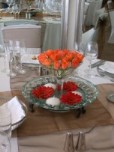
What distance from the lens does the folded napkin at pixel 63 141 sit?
85 cm

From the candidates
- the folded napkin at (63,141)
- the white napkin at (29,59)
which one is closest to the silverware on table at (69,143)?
the folded napkin at (63,141)

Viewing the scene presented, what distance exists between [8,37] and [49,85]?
3.73ft

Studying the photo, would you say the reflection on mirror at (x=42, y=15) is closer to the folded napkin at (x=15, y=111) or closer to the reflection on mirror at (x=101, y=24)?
the reflection on mirror at (x=101, y=24)

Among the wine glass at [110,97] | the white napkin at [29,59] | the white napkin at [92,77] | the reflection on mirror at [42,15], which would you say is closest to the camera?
the wine glass at [110,97]

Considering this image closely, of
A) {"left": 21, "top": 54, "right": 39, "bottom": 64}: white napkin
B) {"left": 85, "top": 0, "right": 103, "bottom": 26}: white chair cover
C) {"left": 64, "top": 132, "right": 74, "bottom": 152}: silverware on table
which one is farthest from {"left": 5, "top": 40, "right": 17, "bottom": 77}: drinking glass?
{"left": 85, "top": 0, "right": 103, "bottom": 26}: white chair cover

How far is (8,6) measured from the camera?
9.51ft

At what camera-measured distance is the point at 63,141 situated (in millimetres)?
881

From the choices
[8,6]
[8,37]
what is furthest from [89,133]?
[8,6]

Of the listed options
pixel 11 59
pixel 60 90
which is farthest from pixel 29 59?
pixel 60 90

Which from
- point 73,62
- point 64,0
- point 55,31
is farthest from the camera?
point 55,31

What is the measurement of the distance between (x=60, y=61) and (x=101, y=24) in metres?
2.68

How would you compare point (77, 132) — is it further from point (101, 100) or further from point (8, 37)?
point (8, 37)

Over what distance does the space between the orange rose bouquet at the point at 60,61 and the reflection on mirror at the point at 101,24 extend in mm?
1750

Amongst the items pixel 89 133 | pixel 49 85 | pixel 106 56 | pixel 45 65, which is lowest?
pixel 106 56
